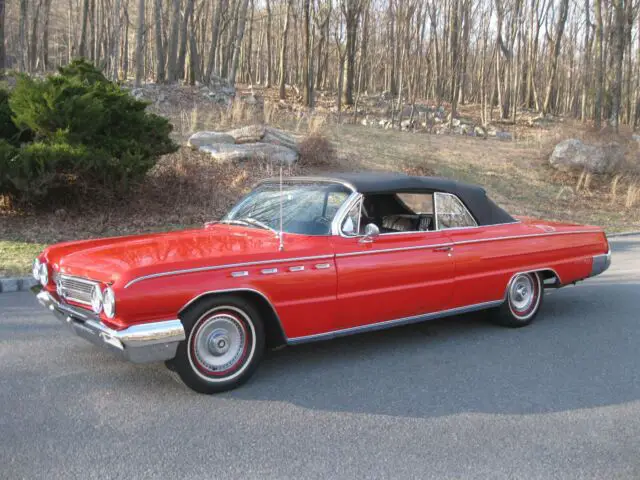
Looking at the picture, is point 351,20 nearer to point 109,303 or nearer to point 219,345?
point 219,345

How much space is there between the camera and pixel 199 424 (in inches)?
157

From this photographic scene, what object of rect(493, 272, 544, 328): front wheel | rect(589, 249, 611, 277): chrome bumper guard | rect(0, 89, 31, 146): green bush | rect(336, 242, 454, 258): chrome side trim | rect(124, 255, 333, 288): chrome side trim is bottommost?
rect(493, 272, 544, 328): front wheel

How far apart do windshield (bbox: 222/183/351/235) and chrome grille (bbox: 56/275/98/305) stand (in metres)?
1.60

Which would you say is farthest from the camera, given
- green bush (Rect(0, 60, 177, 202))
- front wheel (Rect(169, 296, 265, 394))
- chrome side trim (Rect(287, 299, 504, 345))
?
green bush (Rect(0, 60, 177, 202))

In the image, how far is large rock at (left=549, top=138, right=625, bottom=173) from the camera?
2234 cm

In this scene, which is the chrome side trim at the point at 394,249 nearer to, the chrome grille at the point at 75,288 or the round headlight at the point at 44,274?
the chrome grille at the point at 75,288

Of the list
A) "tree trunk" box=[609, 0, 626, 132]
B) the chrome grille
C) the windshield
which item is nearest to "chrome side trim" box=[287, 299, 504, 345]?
the windshield

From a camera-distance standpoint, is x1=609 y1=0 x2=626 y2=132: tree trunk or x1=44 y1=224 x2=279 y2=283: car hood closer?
x1=44 y1=224 x2=279 y2=283: car hood

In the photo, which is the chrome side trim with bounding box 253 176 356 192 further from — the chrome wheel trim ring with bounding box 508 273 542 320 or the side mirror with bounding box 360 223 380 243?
the chrome wheel trim ring with bounding box 508 273 542 320

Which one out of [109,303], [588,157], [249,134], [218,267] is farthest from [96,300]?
[588,157]

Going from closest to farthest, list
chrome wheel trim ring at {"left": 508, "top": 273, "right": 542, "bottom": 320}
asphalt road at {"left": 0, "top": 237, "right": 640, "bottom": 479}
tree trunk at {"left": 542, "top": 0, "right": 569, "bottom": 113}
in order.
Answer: asphalt road at {"left": 0, "top": 237, "right": 640, "bottom": 479}, chrome wheel trim ring at {"left": 508, "top": 273, "right": 542, "bottom": 320}, tree trunk at {"left": 542, "top": 0, "right": 569, "bottom": 113}

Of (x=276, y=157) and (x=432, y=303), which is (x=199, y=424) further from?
(x=276, y=157)

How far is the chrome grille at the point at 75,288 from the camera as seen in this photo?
451 cm

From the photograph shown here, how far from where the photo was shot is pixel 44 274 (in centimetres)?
506
